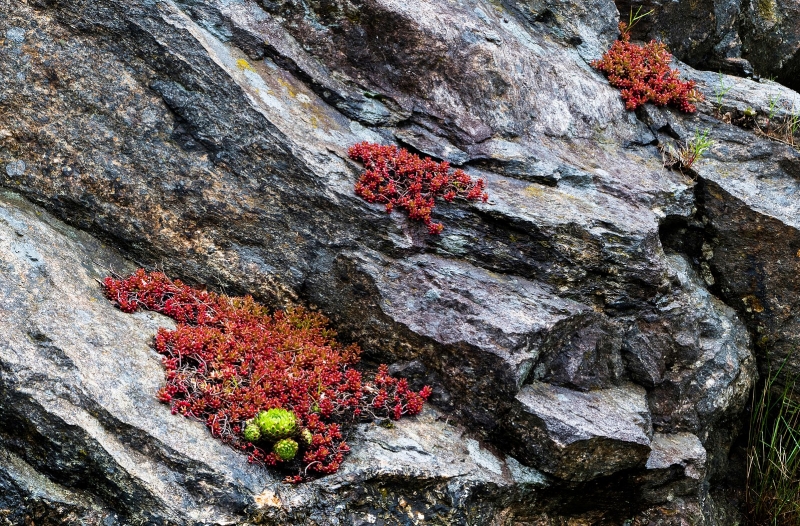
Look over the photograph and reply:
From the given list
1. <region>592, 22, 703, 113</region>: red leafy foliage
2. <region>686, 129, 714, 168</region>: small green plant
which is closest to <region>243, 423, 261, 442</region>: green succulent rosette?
<region>686, 129, 714, 168</region>: small green plant

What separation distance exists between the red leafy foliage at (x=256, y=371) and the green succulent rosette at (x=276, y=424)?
0.51ft

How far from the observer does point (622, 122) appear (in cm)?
1022

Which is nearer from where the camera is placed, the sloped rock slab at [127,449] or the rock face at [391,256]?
the sloped rock slab at [127,449]

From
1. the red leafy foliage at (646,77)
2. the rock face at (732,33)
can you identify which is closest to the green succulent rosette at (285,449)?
the red leafy foliage at (646,77)

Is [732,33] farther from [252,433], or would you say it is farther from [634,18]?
[252,433]

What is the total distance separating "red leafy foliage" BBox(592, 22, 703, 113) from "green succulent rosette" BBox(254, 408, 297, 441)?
7.33 m

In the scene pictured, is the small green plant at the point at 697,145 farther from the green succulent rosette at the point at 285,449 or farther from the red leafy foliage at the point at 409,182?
the green succulent rosette at the point at 285,449

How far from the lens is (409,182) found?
834 cm

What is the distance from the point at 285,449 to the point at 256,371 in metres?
1.06

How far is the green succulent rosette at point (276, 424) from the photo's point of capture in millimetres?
6062

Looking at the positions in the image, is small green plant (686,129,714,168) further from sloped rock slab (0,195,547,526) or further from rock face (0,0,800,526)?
sloped rock slab (0,195,547,526)

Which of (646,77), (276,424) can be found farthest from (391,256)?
(646,77)

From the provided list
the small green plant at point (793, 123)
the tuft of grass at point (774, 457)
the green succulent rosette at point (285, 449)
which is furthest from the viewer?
the small green plant at point (793, 123)

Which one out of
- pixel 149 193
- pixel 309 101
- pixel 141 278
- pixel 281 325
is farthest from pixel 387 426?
pixel 309 101
